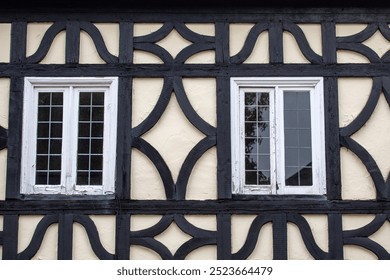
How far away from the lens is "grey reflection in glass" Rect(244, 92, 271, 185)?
795 centimetres

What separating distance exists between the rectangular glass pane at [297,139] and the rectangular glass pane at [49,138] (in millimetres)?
2473

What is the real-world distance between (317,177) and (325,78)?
1088 mm

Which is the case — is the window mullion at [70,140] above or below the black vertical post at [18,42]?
below

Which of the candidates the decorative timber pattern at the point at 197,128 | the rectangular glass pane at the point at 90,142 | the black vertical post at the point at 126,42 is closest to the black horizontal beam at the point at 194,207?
the decorative timber pattern at the point at 197,128

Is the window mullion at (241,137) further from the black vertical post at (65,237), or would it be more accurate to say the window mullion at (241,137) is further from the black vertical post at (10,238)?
the black vertical post at (10,238)

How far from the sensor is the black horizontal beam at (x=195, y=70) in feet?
26.3

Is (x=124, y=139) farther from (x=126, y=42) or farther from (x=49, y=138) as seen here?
(x=126, y=42)

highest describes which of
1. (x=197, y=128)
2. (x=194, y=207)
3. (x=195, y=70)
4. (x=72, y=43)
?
(x=72, y=43)

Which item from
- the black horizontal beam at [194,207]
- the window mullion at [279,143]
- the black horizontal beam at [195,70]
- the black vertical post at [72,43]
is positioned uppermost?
the black vertical post at [72,43]

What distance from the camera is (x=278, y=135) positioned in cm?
798

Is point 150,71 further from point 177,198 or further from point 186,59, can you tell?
point 177,198

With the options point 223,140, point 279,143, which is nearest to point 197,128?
point 223,140

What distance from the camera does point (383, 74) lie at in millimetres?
8008

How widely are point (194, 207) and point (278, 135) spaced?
3.99 ft
